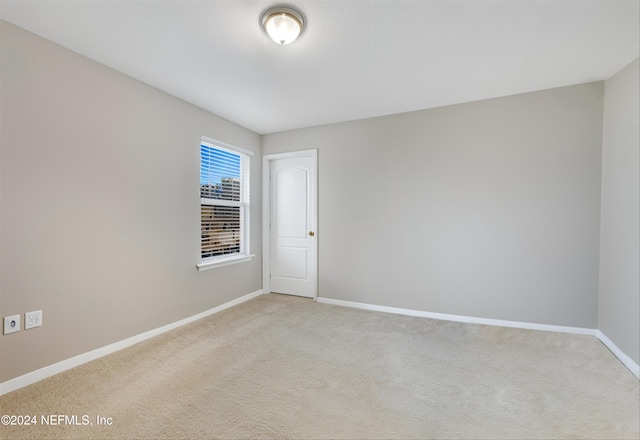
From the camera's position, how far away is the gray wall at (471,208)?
2760 mm

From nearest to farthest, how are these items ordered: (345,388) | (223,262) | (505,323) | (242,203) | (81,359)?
(345,388)
(81,359)
(505,323)
(223,262)
(242,203)

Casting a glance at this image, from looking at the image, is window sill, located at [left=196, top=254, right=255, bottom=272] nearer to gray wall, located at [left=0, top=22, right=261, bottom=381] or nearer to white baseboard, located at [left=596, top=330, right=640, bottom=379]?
gray wall, located at [left=0, top=22, right=261, bottom=381]

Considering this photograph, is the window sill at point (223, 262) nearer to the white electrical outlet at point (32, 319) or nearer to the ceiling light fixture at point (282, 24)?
the white electrical outlet at point (32, 319)

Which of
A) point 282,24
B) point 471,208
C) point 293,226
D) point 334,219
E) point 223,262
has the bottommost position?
point 223,262

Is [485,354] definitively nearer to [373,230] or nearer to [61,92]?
[373,230]

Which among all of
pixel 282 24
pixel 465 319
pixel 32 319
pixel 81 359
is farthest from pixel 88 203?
pixel 465 319

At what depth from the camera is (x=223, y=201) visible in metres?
3.66

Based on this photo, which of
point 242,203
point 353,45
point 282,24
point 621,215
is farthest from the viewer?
point 242,203

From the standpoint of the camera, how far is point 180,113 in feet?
9.93

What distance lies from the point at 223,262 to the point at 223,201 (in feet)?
2.63

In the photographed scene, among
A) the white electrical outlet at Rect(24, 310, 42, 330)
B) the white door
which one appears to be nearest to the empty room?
the white electrical outlet at Rect(24, 310, 42, 330)

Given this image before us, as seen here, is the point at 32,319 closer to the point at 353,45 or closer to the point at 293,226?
the point at 293,226

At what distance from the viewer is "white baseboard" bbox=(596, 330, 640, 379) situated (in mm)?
2081

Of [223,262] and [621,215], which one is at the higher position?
[621,215]
